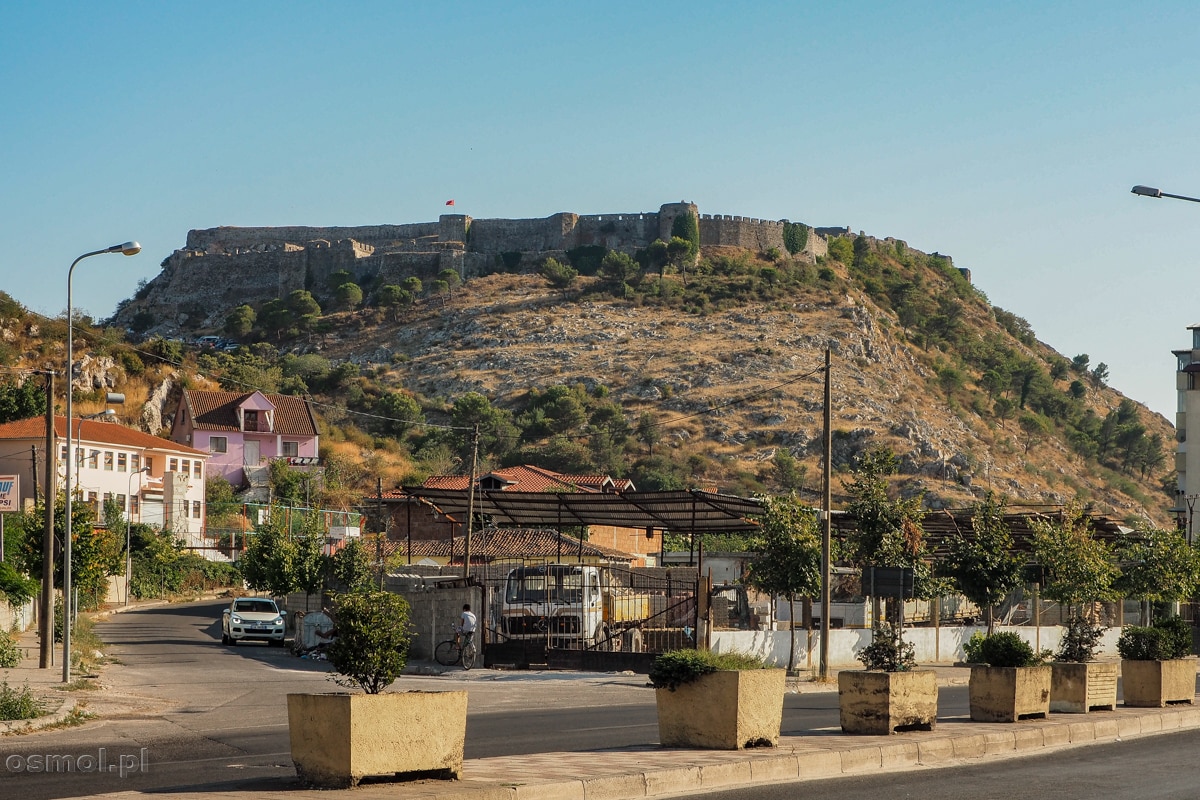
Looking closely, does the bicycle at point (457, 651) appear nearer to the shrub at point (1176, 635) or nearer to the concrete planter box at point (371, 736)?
the shrub at point (1176, 635)

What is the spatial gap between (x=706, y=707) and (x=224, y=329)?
126925mm

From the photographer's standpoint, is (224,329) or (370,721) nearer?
(370,721)

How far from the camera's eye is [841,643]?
30.8 meters

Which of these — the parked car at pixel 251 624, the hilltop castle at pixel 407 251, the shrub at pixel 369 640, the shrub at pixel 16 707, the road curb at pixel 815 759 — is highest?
the hilltop castle at pixel 407 251

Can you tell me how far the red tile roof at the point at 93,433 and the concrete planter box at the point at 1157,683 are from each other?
4838cm

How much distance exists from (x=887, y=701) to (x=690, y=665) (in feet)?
8.50

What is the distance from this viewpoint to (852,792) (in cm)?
1083

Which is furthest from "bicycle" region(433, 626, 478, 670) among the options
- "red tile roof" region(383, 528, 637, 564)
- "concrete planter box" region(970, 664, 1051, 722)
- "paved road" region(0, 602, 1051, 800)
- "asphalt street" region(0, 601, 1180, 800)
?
"concrete planter box" region(970, 664, 1051, 722)

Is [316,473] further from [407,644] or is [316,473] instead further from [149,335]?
[407,644]

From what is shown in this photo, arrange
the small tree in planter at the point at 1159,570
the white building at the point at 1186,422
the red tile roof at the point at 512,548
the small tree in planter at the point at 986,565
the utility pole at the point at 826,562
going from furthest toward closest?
the white building at the point at 1186,422 < the red tile roof at the point at 512,548 < the small tree in planter at the point at 1159,570 < the small tree in planter at the point at 986,565 < the utility pole at the point at 826,562

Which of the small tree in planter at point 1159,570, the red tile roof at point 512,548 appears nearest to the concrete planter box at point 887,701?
the red tile roof at point 512,548

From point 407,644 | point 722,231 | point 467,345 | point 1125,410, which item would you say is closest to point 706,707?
point 407,644

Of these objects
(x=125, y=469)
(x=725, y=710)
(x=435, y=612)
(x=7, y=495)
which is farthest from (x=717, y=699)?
(x=125, y=469)

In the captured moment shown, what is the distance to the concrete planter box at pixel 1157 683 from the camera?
17859 millimetres
